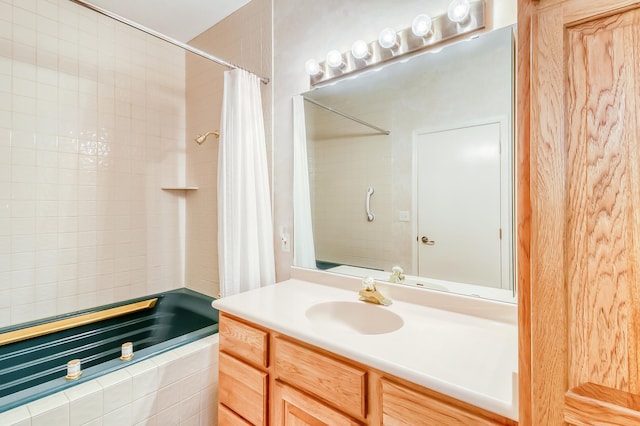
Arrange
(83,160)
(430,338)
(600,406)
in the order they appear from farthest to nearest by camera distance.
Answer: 1. (83,160)
2. (430,338)
3. (600,406)

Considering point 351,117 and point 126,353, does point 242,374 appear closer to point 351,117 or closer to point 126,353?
point 126,353

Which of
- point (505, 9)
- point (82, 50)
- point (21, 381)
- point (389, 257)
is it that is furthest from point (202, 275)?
point (505, 9)

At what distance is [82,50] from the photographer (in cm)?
196

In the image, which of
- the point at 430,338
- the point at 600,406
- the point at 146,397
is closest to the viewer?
the point at 600,406

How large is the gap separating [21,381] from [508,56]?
2747mm

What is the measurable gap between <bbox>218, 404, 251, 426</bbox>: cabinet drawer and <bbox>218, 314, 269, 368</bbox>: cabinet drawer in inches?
9.9

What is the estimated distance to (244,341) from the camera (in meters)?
1.16

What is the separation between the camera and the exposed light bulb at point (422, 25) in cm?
119

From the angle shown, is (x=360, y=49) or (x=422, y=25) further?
(x=360, y=49)

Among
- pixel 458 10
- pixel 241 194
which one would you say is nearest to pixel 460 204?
pixel 458 10

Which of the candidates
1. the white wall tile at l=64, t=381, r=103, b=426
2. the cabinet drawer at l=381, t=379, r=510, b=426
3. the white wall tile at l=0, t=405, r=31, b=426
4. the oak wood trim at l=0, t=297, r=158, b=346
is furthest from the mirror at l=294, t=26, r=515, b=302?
the oak wood trim at l=0, t=297, r=158, b=346

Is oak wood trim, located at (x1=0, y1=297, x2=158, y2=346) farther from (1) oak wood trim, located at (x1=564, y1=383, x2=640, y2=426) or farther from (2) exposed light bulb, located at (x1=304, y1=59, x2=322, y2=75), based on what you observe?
(1) oak wood trim, located at (x1=564, y1=383, x2=640, y2=426)

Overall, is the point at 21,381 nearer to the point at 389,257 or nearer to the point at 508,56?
the point at 389,257

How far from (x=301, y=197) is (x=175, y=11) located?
1.65 m
